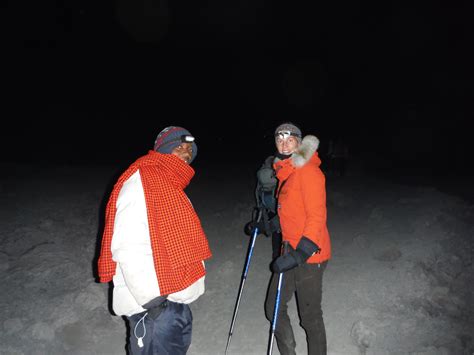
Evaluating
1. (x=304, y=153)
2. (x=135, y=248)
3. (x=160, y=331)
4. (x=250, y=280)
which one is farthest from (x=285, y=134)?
(x=250, y=280)

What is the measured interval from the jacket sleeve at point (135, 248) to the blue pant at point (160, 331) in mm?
223

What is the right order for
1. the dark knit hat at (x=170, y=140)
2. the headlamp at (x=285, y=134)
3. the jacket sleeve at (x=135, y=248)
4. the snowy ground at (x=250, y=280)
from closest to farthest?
the jacket sleeve at (x=135, y=248), the dark knit hat at (x=170, y=140), the headlamp at (x=285, y=134), the snowy ground at (x=250, y=280)

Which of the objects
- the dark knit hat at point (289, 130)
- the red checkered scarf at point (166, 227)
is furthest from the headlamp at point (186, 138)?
the dark knit hat at point (289, 130)

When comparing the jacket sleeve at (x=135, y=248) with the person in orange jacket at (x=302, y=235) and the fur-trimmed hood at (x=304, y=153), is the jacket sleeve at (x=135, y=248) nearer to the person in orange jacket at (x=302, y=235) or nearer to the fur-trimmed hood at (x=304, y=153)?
the person in orange jacket at (x=302, y=235)

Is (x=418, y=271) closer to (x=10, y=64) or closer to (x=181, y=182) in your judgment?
(x=181, y=182)

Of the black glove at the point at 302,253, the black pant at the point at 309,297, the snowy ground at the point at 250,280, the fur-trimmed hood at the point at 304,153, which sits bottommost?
the snowy ground at the point at 250,280

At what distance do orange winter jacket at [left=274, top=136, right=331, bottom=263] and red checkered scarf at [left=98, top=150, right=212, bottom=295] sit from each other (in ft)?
3.29

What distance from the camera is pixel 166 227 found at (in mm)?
2156

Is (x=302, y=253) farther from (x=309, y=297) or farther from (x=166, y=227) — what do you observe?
(x=166, y=227)

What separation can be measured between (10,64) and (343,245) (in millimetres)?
50583

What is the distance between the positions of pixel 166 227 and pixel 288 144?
165 centimetres

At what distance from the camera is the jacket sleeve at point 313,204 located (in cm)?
274

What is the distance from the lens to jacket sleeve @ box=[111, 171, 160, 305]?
1996 mm

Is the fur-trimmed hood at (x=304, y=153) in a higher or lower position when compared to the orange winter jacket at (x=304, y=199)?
higher
